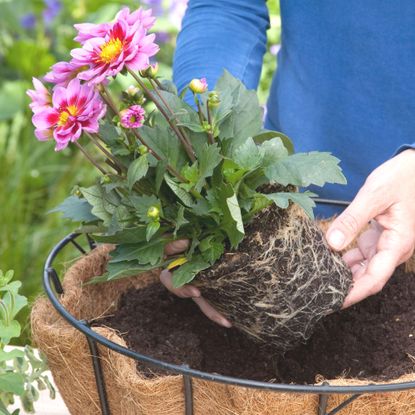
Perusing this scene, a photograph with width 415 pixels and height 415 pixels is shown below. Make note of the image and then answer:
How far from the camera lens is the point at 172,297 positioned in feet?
3.40

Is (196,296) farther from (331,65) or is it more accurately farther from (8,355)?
(331,65)

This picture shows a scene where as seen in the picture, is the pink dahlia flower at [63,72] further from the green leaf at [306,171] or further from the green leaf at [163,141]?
the green leaf at [306,171]

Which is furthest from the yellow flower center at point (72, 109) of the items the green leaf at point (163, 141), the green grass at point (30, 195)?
the green grass at point (30, 195)

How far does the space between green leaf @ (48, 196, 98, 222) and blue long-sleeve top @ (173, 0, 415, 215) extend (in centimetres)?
31

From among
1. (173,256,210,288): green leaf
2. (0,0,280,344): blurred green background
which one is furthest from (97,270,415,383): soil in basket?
(0,0,280,344): blurred green background

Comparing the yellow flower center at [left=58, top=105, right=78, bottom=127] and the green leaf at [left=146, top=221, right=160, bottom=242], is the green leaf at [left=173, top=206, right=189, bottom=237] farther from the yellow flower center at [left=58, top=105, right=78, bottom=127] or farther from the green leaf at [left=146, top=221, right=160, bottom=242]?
the yellow flower center at [left=58, top=105, right=78, bottom=127]

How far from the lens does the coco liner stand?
71 centimetres

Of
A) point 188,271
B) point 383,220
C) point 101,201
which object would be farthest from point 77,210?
point 383,220

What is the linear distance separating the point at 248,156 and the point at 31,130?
6.23 feet

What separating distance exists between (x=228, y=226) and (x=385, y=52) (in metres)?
0.49

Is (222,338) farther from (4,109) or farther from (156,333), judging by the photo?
(4,109)

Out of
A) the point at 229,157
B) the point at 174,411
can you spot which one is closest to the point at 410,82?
the point at 229,157

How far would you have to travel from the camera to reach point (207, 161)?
0.77 metres

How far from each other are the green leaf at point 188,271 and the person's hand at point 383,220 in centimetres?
18
